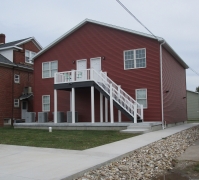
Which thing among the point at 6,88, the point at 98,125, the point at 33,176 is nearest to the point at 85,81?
the point at 98,125

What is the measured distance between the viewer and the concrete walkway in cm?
559

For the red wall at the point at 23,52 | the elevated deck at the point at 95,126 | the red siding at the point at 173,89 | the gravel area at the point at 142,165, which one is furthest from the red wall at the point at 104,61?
the gravel area at the point at 142,165

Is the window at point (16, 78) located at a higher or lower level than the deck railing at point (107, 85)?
higher

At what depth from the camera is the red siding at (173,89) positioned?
59.4 ft

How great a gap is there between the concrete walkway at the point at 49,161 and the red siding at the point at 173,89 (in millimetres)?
9702

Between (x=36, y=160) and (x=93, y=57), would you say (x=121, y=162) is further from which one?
(x=93, y=57)

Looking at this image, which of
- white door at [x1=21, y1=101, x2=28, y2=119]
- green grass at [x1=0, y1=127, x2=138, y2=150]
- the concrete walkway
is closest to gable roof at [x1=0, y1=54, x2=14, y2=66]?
white door at [x1=21, y1=101, x2=28, y2=119]

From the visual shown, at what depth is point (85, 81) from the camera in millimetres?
17125

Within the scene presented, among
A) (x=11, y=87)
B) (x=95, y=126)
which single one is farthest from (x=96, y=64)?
(x=11, y=87)

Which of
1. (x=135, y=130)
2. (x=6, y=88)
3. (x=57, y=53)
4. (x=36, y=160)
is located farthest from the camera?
(x=6, y=88)

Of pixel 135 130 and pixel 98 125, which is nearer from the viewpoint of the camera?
pixel 135 130

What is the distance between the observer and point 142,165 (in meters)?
7.20

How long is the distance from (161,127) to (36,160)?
36.2 feet

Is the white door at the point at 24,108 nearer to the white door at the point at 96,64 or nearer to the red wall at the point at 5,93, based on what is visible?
the red wall at the point at 5,93
